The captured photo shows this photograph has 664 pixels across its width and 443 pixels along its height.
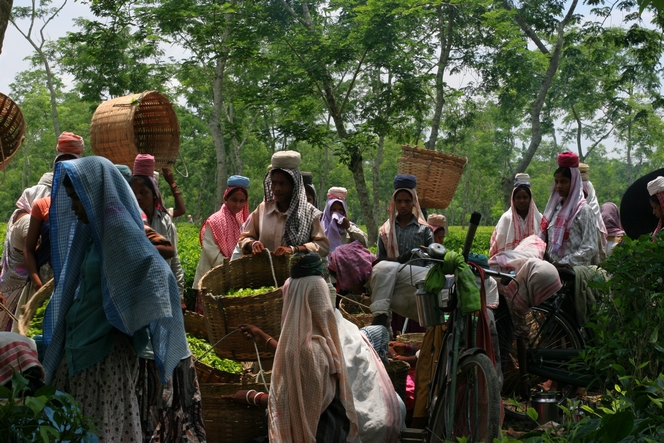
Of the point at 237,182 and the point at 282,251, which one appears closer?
the point at 282,251

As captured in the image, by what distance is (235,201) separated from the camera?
774 centimetres

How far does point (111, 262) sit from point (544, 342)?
3.94 m

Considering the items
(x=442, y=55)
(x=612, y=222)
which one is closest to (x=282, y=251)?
(x=612, y=222)

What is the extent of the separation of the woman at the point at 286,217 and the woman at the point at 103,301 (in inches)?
74.7

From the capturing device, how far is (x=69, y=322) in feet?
12.2

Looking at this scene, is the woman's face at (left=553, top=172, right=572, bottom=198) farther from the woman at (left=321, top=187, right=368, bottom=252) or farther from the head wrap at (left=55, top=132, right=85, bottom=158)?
the head wrap at (left=55, top=132, right=85, bottom=158)

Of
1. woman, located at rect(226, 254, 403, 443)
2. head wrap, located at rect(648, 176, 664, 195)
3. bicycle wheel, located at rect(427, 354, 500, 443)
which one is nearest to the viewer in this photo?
bicycle wheel, located at rect(427, 354, 500, 443)

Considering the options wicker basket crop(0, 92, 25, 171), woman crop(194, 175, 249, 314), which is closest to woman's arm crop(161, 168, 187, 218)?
woman crop(194, 175, 249, 314)

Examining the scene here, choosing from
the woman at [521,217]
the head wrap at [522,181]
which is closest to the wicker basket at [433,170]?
the head wrap at [522,181]

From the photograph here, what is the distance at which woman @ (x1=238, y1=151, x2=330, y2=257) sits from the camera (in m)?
5.65

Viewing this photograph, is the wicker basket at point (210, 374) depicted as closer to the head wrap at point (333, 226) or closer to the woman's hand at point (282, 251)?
the woman's hand at point (282, 251)

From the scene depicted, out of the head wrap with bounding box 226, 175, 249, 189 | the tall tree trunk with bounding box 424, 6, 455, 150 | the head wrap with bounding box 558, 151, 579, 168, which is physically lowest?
the head wrap with bounding box 226, 175, 249, 189

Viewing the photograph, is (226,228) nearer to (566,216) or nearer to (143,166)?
(143,166)

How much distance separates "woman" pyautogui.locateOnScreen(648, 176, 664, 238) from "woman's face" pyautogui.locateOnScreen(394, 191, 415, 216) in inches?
80.0
